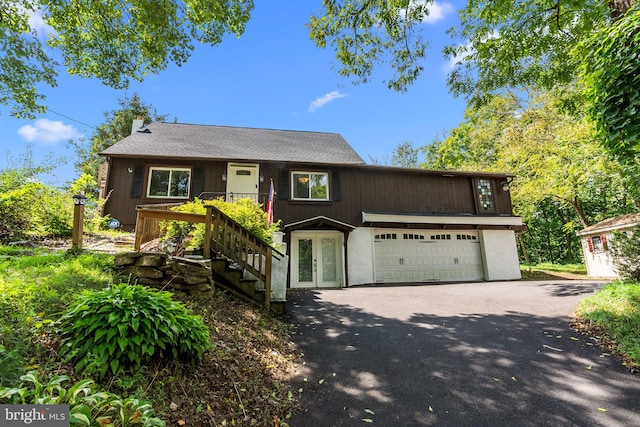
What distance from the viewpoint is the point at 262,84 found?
11594mm

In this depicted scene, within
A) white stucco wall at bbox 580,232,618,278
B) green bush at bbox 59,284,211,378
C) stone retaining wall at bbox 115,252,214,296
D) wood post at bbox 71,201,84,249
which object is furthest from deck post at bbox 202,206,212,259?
white stucco wall at bbox 580,232,618,278

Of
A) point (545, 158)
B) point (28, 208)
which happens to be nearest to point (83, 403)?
point (28, 208)

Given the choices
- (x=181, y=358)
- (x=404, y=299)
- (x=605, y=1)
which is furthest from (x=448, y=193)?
(x=181, y=358)

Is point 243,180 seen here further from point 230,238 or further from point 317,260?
point 230,238

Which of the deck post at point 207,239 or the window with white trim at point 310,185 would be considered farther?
the window with white trim at point 310,185

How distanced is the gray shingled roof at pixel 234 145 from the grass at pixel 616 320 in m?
8.69

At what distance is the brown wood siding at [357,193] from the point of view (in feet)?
34.9

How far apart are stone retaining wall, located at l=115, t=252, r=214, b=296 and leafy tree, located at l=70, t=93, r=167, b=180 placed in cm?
2542

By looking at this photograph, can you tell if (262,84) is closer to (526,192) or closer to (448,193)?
(448,193)

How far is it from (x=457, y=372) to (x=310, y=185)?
9253 millimetres

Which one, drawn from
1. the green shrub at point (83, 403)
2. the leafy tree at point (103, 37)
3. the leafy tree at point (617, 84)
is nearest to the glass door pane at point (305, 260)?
the leafy tree at point (103, 37)

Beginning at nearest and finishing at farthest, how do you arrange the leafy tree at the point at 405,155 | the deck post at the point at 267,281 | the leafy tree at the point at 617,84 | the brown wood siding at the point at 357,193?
the leafy tree at the point at 617,84
the deck post at the point at 267,281
the brown wood siding at the point at 357,193
the leafy tree at the point at 405,155

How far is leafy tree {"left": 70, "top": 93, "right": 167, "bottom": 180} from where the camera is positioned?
79.8 ft

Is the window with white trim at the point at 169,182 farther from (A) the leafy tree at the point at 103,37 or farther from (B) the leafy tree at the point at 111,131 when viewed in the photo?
(B) the leafy tree at the point at 111,131
